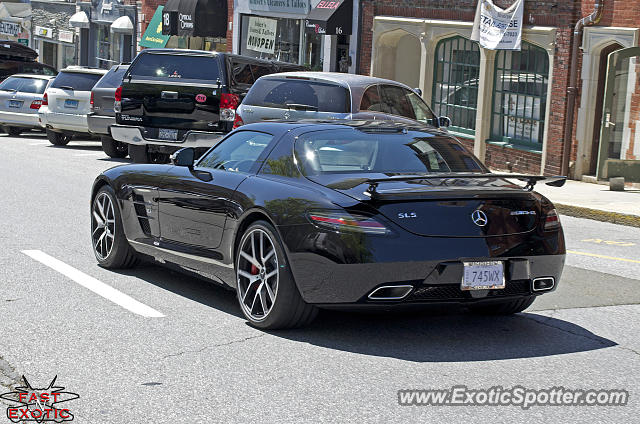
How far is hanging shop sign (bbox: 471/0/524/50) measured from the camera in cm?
2262

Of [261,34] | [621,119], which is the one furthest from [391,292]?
[261,34]

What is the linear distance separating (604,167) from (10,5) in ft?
132

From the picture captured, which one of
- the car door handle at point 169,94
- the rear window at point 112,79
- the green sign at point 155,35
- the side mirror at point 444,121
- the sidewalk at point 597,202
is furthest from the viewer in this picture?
the green sign at point 155,35

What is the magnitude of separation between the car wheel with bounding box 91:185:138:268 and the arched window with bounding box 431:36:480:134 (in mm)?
16280

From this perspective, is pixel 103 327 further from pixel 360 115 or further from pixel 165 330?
pixel 360 115

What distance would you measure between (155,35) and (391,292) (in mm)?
35050

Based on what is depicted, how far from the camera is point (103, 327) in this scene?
7.36 m

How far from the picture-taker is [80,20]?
153 ft

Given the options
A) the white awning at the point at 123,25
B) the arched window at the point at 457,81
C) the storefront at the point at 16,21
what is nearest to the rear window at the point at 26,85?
the arched window at the point at 457,81

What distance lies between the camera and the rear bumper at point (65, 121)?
78.5 feet

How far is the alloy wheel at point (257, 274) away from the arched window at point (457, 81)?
1789 centimetres

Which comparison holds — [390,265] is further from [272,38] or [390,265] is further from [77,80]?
[272,38]

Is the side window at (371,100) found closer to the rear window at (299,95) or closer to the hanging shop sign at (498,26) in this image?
the rear window at (299,95)

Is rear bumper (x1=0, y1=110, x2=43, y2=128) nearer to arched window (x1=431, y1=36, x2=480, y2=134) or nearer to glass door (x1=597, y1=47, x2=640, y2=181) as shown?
arched window (x1=431, y1=36, x2=480, y2=134)
